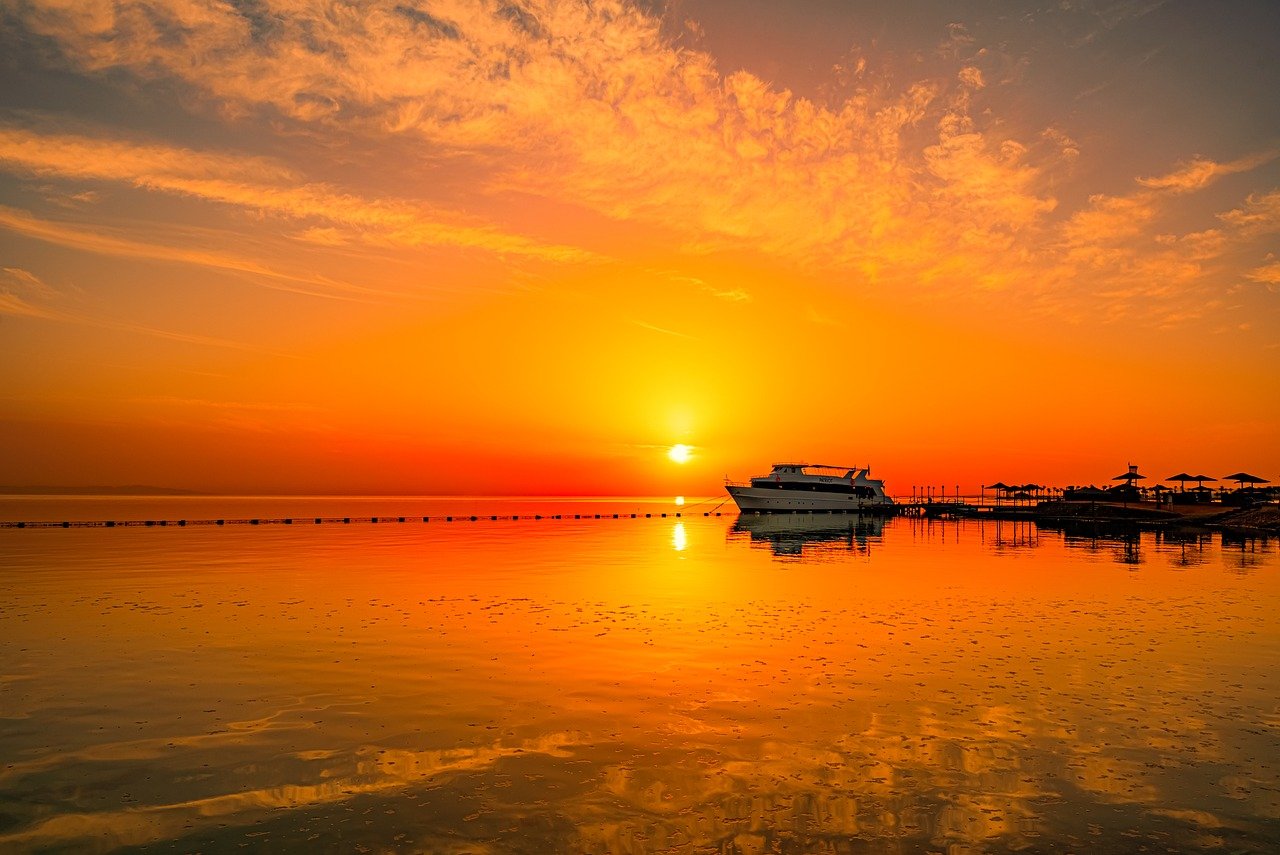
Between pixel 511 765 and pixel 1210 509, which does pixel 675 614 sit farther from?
pixel 1210 509

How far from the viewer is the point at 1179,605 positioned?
30703 mm

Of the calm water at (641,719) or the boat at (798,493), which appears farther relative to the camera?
the boat at (798,493)

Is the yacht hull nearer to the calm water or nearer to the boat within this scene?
the boat

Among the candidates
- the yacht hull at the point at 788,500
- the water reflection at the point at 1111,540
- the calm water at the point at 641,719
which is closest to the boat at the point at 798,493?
the yacht hull at the point at 788,500

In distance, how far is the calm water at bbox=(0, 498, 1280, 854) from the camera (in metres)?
10.8

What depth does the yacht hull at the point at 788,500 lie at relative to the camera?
135875mm

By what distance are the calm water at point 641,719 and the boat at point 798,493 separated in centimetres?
9958

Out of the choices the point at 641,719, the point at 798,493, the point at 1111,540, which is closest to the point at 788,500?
the point at 798,493

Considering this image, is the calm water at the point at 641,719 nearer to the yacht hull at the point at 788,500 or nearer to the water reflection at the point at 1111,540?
the water reflection at the point at 1111,540

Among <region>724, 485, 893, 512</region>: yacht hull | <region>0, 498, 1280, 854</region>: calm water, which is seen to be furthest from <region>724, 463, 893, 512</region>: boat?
Answer: <region>0, 498, 1280, 854</region>: calm water

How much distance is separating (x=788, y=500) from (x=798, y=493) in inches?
87.8

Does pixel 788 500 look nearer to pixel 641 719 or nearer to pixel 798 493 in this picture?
pixel 798 493

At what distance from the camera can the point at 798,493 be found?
449 feet

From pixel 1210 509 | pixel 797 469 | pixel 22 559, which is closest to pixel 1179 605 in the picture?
pixel 22 559
